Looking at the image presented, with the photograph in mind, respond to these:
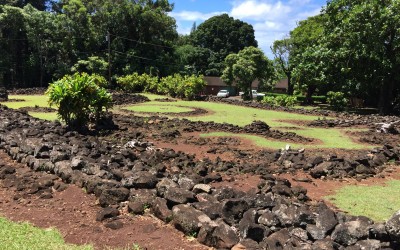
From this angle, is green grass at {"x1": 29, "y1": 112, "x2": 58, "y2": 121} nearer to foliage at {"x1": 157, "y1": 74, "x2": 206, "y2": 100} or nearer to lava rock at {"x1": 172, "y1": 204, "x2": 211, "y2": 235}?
lava rock at {"x1": 172, "y1": 204, "x2": 211, "y2": 235}

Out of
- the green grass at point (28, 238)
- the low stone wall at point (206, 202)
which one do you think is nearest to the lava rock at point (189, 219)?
the low stone wall at point (206, 202)

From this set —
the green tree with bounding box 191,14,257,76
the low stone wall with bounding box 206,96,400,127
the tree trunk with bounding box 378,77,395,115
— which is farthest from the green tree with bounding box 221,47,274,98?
the green tree with bounding box 191,14,257,76

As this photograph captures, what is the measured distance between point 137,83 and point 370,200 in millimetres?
39797

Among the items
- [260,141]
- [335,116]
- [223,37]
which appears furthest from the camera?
[223,37]

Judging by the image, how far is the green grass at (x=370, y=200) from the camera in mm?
Answer: 7008

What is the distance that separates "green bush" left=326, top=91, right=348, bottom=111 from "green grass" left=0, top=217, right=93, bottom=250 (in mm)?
30405

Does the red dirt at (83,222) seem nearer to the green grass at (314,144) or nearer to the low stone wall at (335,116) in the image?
the green grass at (314,144)

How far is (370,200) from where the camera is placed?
25.4 ft

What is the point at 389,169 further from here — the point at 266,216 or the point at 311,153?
the point at 266,216

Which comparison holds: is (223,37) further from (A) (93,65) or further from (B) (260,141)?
(B) (260,141)

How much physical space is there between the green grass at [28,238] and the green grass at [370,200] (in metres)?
4.88

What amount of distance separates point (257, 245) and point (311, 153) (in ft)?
27.4

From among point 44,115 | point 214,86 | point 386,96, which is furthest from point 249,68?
point 44,115

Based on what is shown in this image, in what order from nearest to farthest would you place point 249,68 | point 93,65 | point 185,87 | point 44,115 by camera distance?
point 44,115 → point 185,87 → point 249,68 → point 93,65
